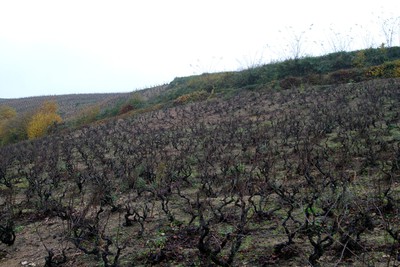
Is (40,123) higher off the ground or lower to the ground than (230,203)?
higher

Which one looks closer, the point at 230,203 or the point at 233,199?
the point at 233,199

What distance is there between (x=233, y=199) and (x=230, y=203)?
0.76 m

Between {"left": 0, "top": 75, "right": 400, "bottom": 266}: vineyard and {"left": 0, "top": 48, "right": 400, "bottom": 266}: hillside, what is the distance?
0.08ft

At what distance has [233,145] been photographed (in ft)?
34.3

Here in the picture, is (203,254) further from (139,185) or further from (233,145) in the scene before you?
(233,145)

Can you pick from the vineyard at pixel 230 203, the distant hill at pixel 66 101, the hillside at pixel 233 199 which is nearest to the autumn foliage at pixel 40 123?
the hillside at pixel 233 199

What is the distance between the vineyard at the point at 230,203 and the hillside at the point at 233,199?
0.08ft

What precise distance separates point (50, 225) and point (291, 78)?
846 inches

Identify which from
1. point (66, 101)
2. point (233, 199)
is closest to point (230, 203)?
point (233, 199)

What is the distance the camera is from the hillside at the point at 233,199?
3949 millimetres

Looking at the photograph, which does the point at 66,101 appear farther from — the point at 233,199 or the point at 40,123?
the point at 233,199

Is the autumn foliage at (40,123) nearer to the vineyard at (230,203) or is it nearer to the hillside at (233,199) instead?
the hillside at (233,199)

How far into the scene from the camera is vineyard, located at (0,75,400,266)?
392cm

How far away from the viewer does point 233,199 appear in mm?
5051
